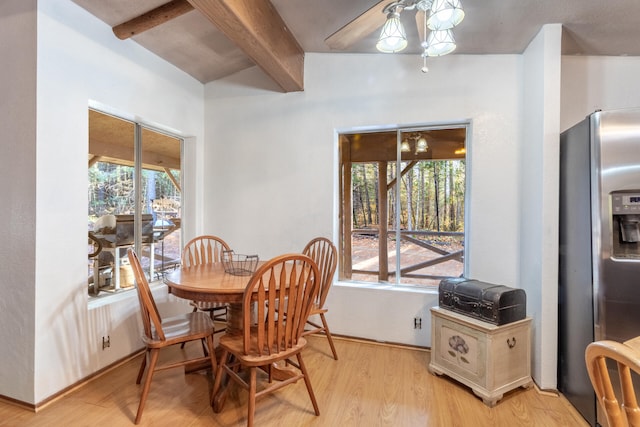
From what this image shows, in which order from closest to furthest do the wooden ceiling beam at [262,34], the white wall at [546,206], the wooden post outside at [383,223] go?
1. the wooden ceiling beam at [262,34]
2. the white wall at [546,206]
3. the wooden post outside at [383,223]

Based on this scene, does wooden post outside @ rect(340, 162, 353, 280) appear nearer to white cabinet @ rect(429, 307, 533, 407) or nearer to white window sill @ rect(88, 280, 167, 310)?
white cabinet @ rect(429, 307, 533, 407)

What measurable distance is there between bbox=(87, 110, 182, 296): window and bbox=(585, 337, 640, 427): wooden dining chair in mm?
2858

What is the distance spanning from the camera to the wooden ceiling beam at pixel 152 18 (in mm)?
2160

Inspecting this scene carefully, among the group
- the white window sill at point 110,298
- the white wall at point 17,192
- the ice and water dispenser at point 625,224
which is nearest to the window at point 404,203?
the ice and water dispenser at point 625,224

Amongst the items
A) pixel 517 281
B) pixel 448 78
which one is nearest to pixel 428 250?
pixel 517 281

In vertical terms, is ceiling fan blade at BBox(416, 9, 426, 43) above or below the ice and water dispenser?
above

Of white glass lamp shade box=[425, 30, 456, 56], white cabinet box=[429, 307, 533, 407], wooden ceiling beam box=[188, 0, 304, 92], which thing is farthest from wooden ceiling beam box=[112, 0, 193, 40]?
white cabinet box=[429, 307, 533, 407]

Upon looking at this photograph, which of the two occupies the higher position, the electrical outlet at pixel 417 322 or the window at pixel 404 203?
the window at pixel 404 203

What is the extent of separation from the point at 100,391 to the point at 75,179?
1.46 metres

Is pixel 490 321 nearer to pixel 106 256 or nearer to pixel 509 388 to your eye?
pixel 509 388

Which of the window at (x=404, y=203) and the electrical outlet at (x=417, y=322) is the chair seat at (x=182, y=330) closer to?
the window at (x=404, y=203)

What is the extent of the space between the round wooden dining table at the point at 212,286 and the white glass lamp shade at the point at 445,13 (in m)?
1.71

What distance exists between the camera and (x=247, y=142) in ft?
10.8

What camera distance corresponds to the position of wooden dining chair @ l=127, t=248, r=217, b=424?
69.9 inches
